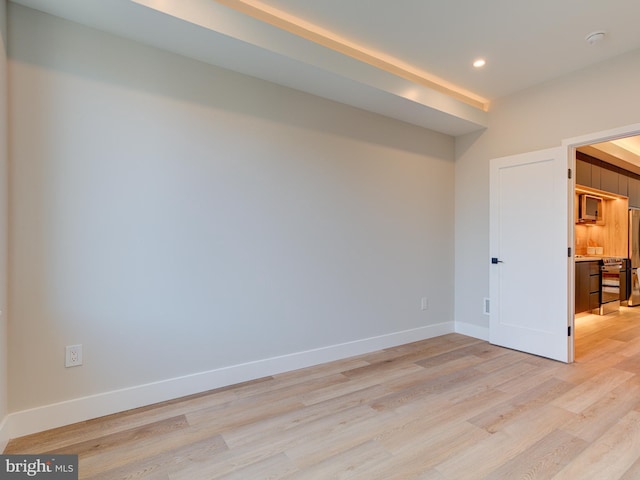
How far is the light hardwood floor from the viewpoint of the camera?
1.66 metres

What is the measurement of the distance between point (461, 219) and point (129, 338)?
12.1 feet

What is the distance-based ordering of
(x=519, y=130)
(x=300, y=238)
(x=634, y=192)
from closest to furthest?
1. (x=300, y=238)
2. (x=519, y=130)
3. (x=634, y=192)

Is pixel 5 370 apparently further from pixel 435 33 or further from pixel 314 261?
pixel 435 33

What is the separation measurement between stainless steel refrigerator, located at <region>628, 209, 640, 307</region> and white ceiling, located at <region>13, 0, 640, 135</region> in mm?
4480

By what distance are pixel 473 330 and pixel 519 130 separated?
2.30 meters

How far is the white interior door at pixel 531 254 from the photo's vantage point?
3137mm

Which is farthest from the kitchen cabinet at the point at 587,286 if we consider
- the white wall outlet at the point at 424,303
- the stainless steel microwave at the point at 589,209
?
the white wall outlet at the point at 424,303

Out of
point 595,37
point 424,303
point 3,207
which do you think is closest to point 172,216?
point 3,207

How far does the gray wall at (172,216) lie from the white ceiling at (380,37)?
0.20m

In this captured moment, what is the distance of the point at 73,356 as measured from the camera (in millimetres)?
2072

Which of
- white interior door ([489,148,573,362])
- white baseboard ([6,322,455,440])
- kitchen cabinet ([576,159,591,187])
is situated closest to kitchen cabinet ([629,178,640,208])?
kitchen cabinet ([576,159,591,187])

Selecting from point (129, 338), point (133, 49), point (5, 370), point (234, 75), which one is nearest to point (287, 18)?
point (234, 75)

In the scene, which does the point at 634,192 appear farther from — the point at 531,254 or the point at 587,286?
the point at 531,254

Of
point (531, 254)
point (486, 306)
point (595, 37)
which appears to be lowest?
point (486, 306)
